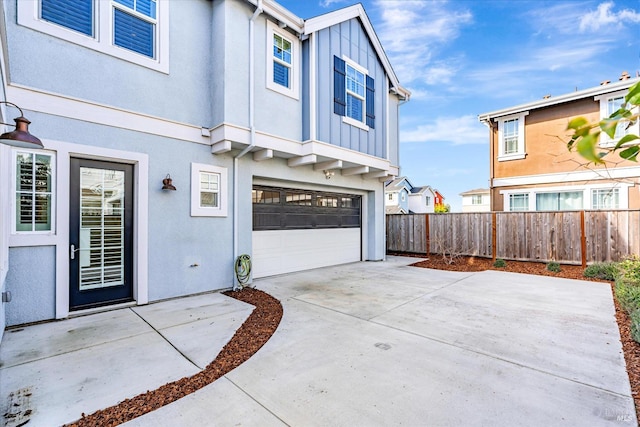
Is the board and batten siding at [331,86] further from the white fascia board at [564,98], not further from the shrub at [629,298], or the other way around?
the white fascia board at [564,98]

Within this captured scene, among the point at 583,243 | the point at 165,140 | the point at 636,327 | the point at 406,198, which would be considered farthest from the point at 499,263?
the point at 406,198

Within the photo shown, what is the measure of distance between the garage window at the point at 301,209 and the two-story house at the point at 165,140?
5 centimetres

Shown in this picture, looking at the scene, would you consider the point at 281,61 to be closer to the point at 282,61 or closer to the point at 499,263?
the point at 282,61

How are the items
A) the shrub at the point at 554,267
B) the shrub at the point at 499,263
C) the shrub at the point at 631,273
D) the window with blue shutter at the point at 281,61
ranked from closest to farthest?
the shrub at the point at 631,273, the window with blue shutter at the point at 281,61, the shrub at the point at 554,267, the shrub at the point at 499,263

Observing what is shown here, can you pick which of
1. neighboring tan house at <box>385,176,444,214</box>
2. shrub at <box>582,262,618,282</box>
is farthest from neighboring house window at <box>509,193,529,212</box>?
neighboring tan house at <box>385,176,444,214</box>

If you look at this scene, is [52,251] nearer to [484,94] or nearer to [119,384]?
[119,384]

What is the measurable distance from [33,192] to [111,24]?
9.61ft

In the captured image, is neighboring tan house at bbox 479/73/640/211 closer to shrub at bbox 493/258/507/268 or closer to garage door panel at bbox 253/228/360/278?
shrub at bbox 493/258/507/268

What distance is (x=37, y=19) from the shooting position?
438 cm

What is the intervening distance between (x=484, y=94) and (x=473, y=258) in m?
8.72

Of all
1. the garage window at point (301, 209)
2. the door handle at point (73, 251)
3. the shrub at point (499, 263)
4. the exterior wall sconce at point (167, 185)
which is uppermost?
the exterior wall sconce at point (167, 185)

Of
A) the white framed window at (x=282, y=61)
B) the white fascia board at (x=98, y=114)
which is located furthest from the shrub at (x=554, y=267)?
the white fascia board at (x=98, y=114)

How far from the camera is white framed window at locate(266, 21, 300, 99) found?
6.68m

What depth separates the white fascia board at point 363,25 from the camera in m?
7.09
